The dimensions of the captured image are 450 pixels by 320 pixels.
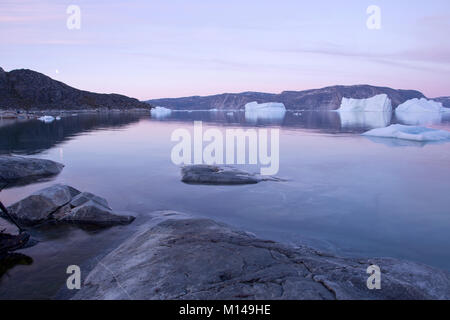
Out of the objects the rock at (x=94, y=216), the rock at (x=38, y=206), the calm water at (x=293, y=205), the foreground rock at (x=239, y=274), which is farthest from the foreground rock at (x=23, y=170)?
the foreground rock at (x=239, y=274)

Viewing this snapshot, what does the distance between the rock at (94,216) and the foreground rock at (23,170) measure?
5520 millimetres

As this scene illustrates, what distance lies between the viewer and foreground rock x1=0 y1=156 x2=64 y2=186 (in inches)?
503

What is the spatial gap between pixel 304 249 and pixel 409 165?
13.7 m

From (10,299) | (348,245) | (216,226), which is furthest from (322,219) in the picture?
(10,299)

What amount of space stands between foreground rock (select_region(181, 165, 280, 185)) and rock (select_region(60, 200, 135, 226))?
189 inches

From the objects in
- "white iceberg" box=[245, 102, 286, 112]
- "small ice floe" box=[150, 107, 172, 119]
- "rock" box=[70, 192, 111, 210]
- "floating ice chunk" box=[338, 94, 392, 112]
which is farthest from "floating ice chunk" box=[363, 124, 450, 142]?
"white iceberg" box=[245, 102, 286, 112]

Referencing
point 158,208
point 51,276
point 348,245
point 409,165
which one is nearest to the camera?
point 51,276

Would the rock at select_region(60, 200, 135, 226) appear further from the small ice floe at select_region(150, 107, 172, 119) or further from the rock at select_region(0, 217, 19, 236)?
the small ice floe at select_region(150, 107, 172, 119)

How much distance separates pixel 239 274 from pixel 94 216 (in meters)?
5.43

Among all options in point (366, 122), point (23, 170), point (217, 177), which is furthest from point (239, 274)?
point (366, 122)

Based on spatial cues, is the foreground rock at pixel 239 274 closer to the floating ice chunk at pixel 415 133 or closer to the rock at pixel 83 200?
the rock at pixel 83 200

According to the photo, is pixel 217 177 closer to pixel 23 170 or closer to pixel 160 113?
pixel 23 170
